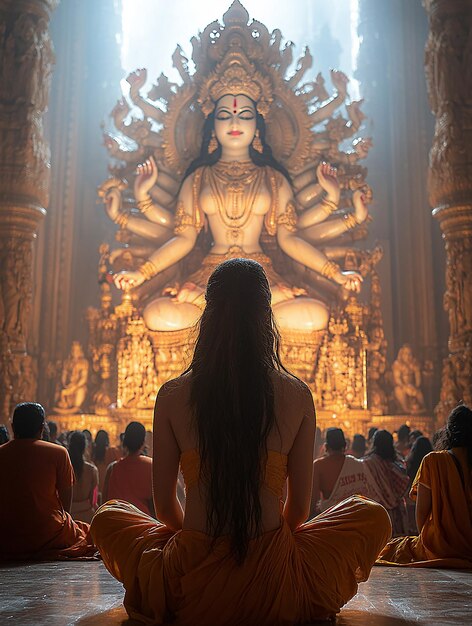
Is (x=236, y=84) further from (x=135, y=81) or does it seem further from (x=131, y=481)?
(x=131, y=481)

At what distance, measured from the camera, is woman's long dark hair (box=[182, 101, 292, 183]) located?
409 inches

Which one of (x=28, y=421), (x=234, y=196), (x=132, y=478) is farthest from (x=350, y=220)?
(x=28, y=421)

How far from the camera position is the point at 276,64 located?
10.5 metres

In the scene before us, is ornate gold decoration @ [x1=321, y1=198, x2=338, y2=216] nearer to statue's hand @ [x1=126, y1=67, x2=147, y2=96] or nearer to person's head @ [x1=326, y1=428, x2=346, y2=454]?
statue's hand @ [x1=126, y1=67, x2=147, y2=96]

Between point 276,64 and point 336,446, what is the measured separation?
6902mm

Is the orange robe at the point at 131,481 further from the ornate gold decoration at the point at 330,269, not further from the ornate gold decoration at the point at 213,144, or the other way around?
the ornate gold decoration at the point at 213,144

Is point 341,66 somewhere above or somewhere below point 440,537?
above

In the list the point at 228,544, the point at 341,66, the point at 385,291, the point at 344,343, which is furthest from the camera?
the point at 341,66

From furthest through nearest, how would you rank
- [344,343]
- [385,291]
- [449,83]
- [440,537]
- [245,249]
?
[385,291] < [245,249] < [344,343] < [449,83] < [440,537]

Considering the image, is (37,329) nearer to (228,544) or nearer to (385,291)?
(385,291)

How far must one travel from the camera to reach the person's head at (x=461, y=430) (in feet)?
12.2

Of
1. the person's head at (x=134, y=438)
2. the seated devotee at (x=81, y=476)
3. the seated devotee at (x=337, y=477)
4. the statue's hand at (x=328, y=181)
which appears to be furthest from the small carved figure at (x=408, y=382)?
the person's head at (x=134, y=438)

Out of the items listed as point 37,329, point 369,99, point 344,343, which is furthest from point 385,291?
point 37,329

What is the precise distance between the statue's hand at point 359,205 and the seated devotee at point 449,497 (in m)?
6.48
